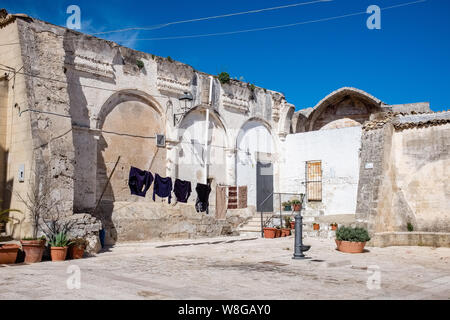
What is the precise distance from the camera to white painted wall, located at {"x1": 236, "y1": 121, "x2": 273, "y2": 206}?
20656mm

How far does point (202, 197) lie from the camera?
57.2 ft

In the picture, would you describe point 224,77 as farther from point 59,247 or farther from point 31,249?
point 31,249

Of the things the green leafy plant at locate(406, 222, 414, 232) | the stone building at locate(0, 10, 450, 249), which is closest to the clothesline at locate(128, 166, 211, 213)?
the stone building at locate(0, 10, 450, 249)

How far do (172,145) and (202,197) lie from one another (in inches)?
94.4

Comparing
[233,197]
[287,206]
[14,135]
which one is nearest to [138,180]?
[14,135]

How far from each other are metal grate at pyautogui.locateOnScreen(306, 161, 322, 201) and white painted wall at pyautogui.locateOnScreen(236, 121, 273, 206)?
7.68ft

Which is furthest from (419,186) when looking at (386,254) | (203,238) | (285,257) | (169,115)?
(169,115)

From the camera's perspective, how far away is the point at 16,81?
12.5 metres

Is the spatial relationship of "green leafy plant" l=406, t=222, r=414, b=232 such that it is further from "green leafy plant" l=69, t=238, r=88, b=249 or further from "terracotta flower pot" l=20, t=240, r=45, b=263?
"terracotta flower pot" l=20, t=240, r=45, b=263

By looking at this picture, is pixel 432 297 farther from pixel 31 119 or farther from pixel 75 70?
pixel 75 70

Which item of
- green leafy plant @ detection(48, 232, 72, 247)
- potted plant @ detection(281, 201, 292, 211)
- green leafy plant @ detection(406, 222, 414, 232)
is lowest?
green leafy plant @ detection(48, 232, 72, 247)

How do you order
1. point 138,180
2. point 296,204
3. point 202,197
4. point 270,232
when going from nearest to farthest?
point 138,180, point 270,232, point 202,197, point 296,204

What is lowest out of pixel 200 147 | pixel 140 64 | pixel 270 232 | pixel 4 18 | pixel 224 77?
pixel 270 232

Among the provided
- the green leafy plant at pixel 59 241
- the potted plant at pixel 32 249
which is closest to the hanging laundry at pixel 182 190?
the green leafy plant at pixel 59 241
